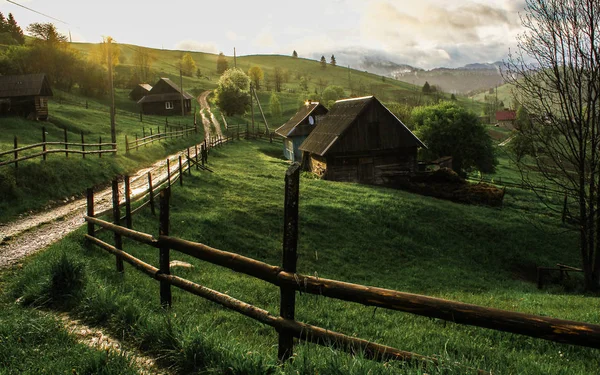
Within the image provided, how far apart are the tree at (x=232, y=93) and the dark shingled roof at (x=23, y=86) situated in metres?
32.5

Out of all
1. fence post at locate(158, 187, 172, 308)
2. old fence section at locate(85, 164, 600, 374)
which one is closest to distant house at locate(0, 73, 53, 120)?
fence post at locate(158, 187, 172, 308)

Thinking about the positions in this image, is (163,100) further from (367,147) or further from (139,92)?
(367,147)

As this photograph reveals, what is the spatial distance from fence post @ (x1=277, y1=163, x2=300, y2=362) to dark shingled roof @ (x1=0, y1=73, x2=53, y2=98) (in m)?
39.6

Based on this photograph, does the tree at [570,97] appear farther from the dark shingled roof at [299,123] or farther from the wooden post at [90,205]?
the dark shingled roof at [299,123]

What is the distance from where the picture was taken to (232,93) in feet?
224

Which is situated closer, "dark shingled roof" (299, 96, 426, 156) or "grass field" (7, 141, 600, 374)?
"grass field" (7, 141, 600, 374)

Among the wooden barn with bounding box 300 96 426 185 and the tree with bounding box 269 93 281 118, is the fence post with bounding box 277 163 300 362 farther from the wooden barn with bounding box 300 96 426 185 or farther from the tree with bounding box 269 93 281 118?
the tree with bounding box 269 93 281 118

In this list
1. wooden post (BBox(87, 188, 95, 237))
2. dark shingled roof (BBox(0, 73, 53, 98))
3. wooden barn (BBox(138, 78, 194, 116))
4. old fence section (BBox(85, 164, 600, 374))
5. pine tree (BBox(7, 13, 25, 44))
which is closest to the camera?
old fence section (BBox(85, 164, 600, 374))

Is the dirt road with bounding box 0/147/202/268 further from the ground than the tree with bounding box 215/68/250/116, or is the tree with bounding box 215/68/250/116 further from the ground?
the tree with bounding box 215/68/250/116

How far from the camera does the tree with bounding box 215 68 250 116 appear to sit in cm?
6825

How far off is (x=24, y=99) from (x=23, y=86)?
158 centimetres

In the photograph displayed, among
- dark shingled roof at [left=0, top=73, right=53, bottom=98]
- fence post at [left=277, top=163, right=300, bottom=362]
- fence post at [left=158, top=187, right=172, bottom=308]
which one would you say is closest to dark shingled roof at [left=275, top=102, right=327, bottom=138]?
dark shingled roof at [left=0, top=73, right=53, bottom=98]

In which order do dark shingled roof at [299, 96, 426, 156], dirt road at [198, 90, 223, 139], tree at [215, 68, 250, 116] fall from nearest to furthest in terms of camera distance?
dark shingled roof at [299, 96, 426, 156] < dirt road at [198, 90, 223, 139] < tree at [215, 68, 250, 116]

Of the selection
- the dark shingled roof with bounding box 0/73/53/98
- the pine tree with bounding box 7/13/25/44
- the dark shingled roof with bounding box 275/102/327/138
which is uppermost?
the pine tree with bounding box 7/13/25/44
